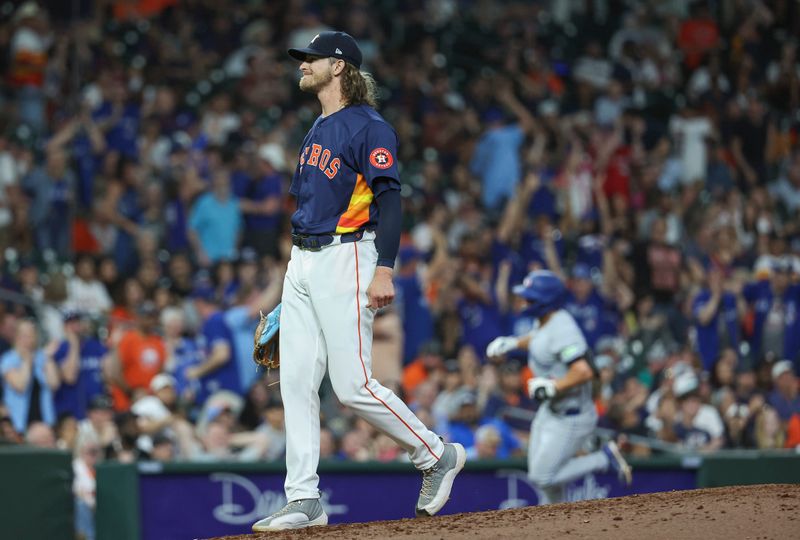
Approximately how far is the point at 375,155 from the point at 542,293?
2.86 m

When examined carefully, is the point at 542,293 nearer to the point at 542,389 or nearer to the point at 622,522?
the point at 542,389

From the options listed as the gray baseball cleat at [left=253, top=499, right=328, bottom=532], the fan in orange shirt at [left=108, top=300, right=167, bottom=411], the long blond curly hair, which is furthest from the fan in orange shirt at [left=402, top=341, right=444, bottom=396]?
the long blond curly hair

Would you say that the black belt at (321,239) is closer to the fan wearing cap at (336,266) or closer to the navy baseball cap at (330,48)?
the fan wearing cap at (336,266)

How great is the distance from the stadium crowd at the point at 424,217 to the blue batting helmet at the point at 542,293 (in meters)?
2.26

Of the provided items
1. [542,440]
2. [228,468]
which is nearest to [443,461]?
[542,440]

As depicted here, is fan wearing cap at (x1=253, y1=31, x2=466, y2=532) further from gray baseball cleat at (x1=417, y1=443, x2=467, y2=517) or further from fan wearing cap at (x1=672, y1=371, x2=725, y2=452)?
fan wearing cap at (x1=672, y1=371, x2=725, y2=452)

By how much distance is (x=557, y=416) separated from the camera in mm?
8102

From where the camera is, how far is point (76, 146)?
523 inches

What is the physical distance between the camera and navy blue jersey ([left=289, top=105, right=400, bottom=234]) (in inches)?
215

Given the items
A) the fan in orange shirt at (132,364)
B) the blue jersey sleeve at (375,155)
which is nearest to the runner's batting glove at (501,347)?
the blue jersey sleeve at (375,155)

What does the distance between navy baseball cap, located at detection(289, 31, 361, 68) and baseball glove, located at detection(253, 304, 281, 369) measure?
107 centimetres

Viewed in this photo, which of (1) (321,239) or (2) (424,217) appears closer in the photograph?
(1) (321,239)

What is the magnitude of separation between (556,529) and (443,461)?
0.61 m

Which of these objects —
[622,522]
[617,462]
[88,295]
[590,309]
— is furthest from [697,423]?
[622,522]
